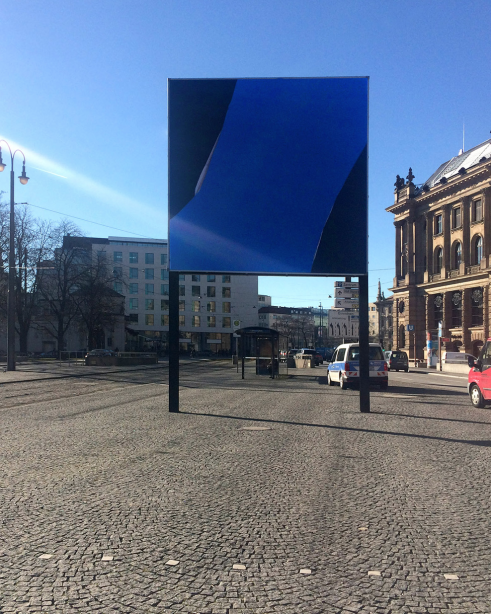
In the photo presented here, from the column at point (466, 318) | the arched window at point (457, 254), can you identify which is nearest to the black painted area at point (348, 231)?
the column at point (466, 318)

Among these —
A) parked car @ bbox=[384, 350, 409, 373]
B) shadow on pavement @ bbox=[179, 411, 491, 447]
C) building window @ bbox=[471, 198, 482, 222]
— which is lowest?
parked car @ bbox=[384, 350, 409, 373]

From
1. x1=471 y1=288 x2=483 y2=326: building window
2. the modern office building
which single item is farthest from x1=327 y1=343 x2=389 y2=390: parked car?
the modern office building

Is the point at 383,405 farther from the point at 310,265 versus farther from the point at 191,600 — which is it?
the point at 191,600

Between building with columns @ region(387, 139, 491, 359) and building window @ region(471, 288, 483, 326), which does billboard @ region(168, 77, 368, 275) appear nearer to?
building with columns @ region(387, 139, 491, 359)

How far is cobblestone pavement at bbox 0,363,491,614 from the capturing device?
362 centimetres

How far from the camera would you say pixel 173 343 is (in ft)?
47.1

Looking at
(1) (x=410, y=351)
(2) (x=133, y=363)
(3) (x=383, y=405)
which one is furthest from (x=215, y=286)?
(3) (x=383, y=405)

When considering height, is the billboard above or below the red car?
above

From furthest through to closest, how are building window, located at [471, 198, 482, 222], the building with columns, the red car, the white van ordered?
building window, located at [471, 198, 482, 222] < the building with columns < the white van < the red car

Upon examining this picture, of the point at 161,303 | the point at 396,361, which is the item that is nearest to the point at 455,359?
the point at 396,361

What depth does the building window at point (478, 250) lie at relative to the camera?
58656 mm

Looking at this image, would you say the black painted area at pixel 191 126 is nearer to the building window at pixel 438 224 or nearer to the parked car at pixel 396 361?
the parked car at pixel 396 361

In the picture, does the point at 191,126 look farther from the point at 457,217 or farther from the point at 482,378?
the point at 457,217

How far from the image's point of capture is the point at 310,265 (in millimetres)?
14383
